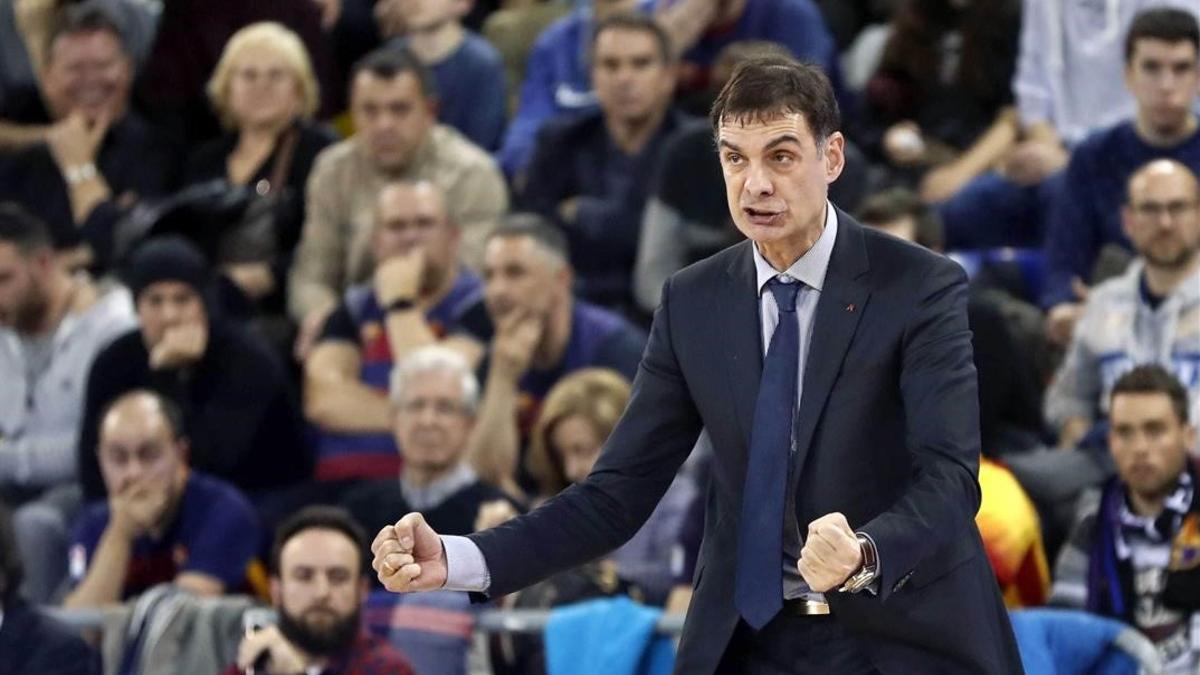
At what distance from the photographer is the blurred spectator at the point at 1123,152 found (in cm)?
773

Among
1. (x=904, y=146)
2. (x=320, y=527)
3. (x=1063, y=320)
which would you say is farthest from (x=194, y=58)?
(x=1063, y=320)

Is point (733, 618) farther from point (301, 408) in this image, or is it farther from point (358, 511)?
point (301, 408)

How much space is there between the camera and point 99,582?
23.6 ft

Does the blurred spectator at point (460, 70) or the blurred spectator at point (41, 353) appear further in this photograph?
the blurred spectator at point (460, 70)

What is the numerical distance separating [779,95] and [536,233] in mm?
4307

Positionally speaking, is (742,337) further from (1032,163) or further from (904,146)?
(904,146)

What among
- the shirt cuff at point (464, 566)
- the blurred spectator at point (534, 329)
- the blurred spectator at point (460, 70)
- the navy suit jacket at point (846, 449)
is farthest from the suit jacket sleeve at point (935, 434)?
the blurred spectator at point (460, 70)

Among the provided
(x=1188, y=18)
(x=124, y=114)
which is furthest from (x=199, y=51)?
(x=1188, y=18)

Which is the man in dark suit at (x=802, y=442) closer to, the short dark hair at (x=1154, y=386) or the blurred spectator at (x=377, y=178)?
the short dark hair at (x=1154, y=386)

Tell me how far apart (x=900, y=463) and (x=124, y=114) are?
21.2 feet

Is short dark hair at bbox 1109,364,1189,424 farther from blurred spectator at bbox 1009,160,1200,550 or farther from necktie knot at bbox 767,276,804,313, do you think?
necktie knot at bbox 767,276,804,313

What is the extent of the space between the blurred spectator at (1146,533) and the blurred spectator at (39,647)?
8.67ft

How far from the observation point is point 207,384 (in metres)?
7.93

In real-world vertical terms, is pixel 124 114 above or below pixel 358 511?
above
